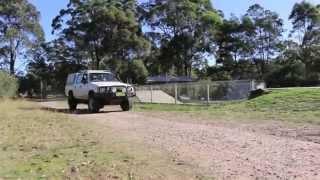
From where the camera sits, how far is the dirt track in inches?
380

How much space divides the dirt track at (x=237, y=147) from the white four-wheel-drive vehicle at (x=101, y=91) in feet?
24.9

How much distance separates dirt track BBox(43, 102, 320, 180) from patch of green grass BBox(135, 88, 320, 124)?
8.67 ft

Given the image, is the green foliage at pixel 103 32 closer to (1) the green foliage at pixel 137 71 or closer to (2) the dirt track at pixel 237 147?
(1) the green foliage at pixel 137 71

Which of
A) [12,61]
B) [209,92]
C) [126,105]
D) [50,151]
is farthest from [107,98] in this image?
[12,61]

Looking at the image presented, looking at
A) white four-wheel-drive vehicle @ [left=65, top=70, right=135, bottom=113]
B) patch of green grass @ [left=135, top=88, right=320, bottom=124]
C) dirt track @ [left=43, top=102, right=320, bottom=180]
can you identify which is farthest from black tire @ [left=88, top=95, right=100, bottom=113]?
dirt track @ [left=43, top=102, right=320, bottom=180]

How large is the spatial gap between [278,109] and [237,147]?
11348mm

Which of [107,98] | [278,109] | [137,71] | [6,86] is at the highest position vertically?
[137,71]

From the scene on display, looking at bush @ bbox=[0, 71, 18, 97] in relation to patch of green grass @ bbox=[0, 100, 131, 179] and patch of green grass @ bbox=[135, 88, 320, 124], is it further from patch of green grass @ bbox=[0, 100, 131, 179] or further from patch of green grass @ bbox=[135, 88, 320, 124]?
patch of green grass @ bbox=[0, 100, 131, 179]

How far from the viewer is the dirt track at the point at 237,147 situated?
380 inches

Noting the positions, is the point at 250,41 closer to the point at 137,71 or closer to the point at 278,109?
the point at 137,71

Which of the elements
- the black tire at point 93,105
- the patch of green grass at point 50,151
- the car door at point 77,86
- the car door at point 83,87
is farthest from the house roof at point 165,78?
the patch of green grass at point 50,151

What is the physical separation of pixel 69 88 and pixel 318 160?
2092 centimetres

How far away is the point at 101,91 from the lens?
2556cm

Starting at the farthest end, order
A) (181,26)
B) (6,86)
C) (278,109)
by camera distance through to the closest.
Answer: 1. (181,26)
2. (6,86)
3. (278,109)
